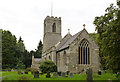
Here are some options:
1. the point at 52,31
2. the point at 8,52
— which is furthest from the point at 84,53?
the point at 8,52

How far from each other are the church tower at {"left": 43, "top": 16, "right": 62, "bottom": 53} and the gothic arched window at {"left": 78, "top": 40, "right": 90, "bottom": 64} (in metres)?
17.9

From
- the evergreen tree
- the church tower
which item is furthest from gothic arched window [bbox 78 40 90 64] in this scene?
the evergreen tree

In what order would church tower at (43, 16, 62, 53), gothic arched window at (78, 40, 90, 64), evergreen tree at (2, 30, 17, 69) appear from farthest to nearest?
evergreen tree at (2, 30, 17, 69) < church tower at (43, 16, 62, 53) < gothic arched window at (78, 40, 90, 64)

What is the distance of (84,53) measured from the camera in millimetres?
29391

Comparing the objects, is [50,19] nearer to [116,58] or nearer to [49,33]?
[49,33]

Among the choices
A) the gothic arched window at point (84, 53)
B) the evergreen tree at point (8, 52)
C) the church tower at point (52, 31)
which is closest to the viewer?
the gothic arched window at point (84, 53)

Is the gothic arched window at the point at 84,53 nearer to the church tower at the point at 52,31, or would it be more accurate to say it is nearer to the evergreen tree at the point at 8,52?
the church tower at the point at 52,31

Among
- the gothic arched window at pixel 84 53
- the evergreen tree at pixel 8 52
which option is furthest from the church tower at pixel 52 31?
the gothic arched window at pixel 84 53

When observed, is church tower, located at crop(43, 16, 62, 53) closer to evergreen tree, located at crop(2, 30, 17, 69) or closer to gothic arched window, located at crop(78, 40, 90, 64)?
evergreen tree, located at crop(2, 30, 17, 69)

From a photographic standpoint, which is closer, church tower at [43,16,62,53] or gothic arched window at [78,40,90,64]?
gothic arched window at [78,40,90,64]

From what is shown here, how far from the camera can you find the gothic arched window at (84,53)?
29062mm

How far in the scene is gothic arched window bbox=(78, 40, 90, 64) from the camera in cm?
2906

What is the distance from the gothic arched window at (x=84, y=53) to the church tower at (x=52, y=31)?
1788 cm

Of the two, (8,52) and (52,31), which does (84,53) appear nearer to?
(52,31)
